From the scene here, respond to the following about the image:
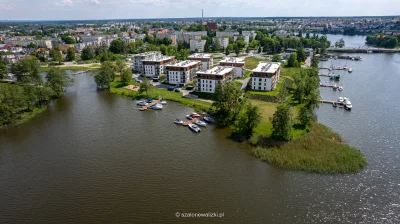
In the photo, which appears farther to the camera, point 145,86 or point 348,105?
point 145,86

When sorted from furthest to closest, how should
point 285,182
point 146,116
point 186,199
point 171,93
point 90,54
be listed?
point 90,54, point 171,93, point 146,116, point 285,182, point 186,199

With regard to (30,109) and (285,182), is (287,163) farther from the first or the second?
(30,109)

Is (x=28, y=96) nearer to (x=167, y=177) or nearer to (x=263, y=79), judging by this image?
(x=167, y=177)

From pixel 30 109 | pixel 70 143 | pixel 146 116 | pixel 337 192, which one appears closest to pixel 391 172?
pixel 337 192

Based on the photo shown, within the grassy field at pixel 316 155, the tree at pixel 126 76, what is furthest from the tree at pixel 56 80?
the grassy field at pixel 316 155

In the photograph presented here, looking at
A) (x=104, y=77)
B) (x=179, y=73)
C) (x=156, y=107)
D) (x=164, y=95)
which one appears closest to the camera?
(x=156, y=107)

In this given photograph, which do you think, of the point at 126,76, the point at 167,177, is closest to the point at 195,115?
the point at 167,177
